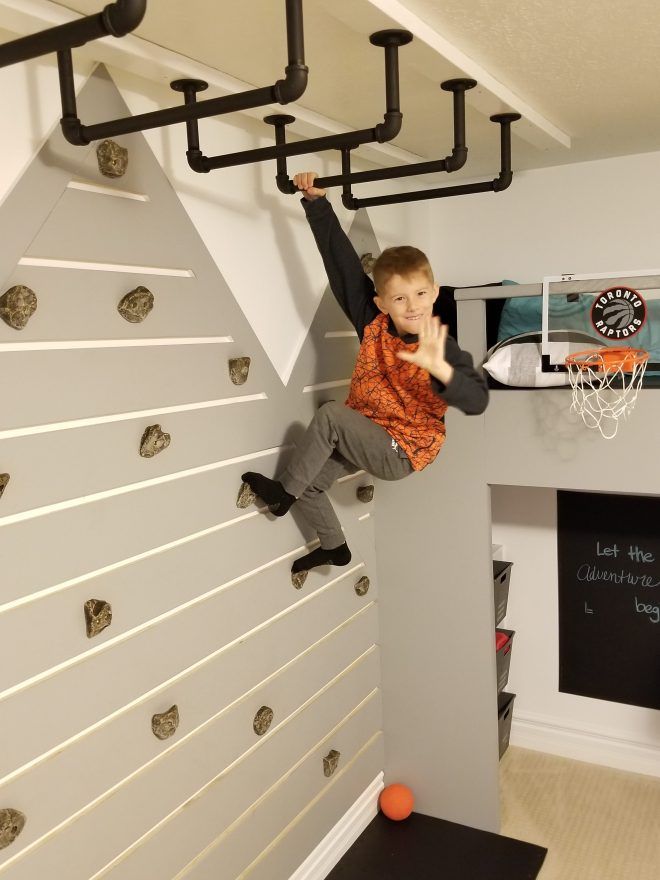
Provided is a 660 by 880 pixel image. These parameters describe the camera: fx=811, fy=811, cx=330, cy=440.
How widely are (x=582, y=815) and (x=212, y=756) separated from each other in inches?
56.1

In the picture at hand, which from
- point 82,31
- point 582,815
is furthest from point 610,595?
point 82,31

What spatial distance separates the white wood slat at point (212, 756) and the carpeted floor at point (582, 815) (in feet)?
1.98

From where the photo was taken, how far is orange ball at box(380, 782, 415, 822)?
260cm

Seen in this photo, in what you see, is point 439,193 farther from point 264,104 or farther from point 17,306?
point 17,306

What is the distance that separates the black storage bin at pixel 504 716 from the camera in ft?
9.57

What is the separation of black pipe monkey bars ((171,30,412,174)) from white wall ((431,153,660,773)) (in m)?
1.41

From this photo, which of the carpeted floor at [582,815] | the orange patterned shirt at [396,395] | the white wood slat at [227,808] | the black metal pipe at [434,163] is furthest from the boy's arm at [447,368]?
the carpeted floor at [582,815]

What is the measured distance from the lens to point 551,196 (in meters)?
2.76

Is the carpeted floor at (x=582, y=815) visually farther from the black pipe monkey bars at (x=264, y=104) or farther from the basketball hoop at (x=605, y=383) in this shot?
the black pipe monkey bars at (x=264, y=104)

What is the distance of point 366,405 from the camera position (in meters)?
2.07

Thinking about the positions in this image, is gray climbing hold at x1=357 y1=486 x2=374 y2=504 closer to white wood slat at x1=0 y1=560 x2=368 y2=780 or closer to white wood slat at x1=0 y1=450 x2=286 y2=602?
white wood slat at x1=0 y1=560 x2=368 y2=780

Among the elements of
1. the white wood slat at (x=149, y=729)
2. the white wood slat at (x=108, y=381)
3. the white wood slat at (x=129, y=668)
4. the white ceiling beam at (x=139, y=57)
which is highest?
the white ceiling beam at (x=139, y=57)

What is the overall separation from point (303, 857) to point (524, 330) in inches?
63.9

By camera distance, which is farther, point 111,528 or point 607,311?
point 607,311
